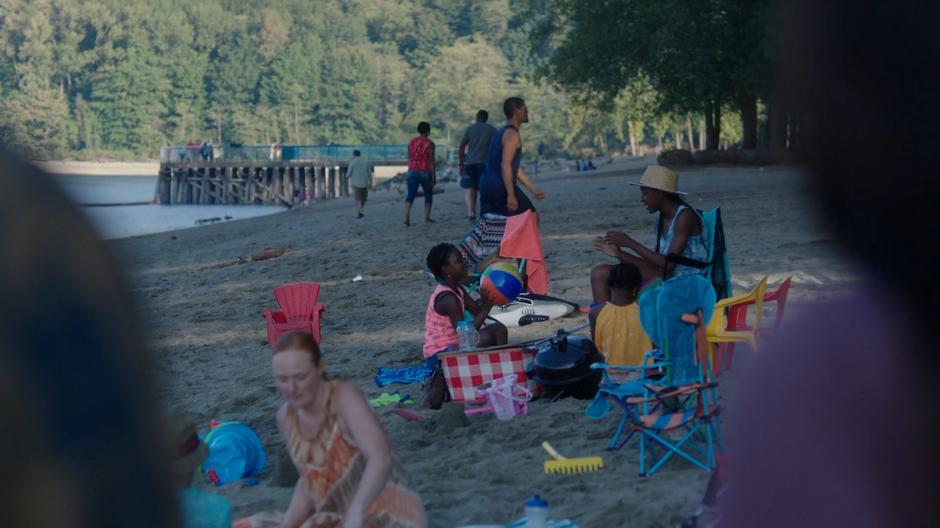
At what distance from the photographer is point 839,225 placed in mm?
800

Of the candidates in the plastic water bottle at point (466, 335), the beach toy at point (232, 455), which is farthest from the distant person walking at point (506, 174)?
the beach toy at point (232, 455)

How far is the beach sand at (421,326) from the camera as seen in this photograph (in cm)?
483

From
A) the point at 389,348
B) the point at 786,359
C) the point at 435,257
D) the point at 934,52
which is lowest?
the point at 389,348

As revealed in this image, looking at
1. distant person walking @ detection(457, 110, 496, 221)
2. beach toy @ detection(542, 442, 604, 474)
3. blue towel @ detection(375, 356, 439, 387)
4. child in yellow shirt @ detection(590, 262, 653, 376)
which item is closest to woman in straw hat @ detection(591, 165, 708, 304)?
child in yellow shirt @ detection(590, 262, 653, 376)

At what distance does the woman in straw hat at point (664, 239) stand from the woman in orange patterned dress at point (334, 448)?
328 cm

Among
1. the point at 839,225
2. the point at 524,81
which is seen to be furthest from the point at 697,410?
the point at 524,81

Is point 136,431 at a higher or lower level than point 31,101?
lower

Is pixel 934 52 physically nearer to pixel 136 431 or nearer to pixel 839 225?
pixel 839 225

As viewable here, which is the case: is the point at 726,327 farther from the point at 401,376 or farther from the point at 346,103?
the point at 346,103

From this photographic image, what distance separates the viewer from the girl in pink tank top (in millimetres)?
7359

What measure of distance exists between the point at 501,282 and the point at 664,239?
1108mm

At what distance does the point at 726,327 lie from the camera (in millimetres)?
6746

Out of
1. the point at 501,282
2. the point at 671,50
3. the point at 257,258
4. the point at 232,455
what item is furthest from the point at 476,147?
the point at 671,50

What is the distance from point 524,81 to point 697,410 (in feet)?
406
